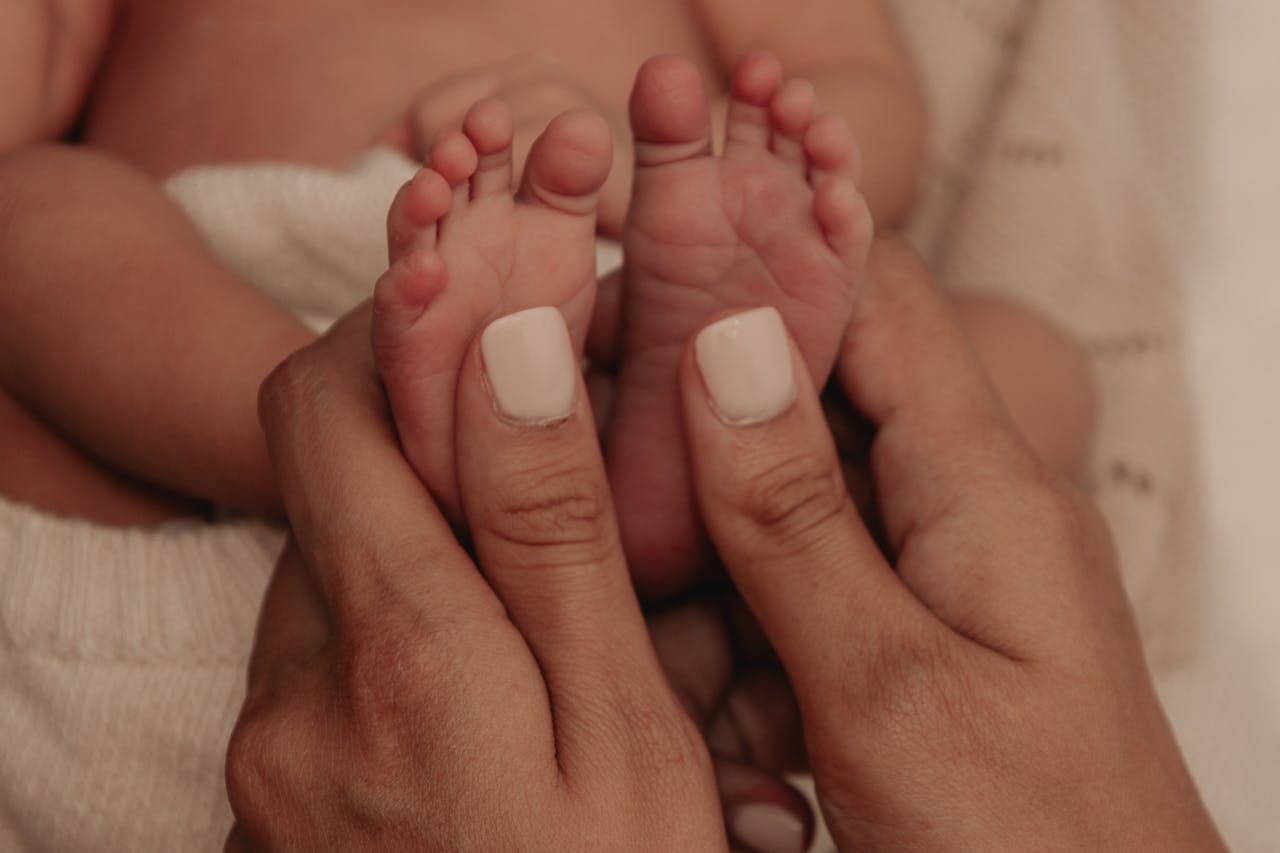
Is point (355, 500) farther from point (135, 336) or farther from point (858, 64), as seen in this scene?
point (858, 64)

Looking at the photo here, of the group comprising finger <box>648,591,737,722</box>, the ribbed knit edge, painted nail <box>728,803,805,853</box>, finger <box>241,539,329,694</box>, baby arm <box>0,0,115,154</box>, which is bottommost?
painted nail <box>728,803,805,853</box>

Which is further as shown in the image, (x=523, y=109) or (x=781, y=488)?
(x=523, y=109)

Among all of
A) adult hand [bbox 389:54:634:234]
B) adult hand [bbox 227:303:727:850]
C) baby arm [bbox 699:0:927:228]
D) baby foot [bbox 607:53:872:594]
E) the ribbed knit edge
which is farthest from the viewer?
baby arm [bbox 699:0:927:228]

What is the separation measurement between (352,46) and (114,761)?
1.95 feet

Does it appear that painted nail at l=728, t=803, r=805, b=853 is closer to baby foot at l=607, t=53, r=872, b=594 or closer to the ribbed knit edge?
baby foot at l=607, t=53, r=872, b=594

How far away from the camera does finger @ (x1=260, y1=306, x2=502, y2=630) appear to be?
55 centimetres

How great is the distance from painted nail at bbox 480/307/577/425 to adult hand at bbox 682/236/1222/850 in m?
0.07

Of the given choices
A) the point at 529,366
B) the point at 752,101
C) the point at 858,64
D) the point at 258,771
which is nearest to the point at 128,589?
the point at 258,771

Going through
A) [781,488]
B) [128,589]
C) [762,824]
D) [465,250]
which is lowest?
[762,824]

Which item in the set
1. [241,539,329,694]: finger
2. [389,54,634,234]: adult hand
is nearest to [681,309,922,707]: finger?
[241,539,329,694]: finger

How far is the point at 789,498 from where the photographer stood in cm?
58

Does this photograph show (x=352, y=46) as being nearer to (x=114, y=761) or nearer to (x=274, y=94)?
(x=274, y=94)

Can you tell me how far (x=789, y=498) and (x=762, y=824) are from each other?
0.65 ft

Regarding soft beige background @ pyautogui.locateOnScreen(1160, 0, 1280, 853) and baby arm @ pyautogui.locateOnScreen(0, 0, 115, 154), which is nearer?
baby arm @ pyautogui.locateOnScreen(0, 0, 115, 154)
